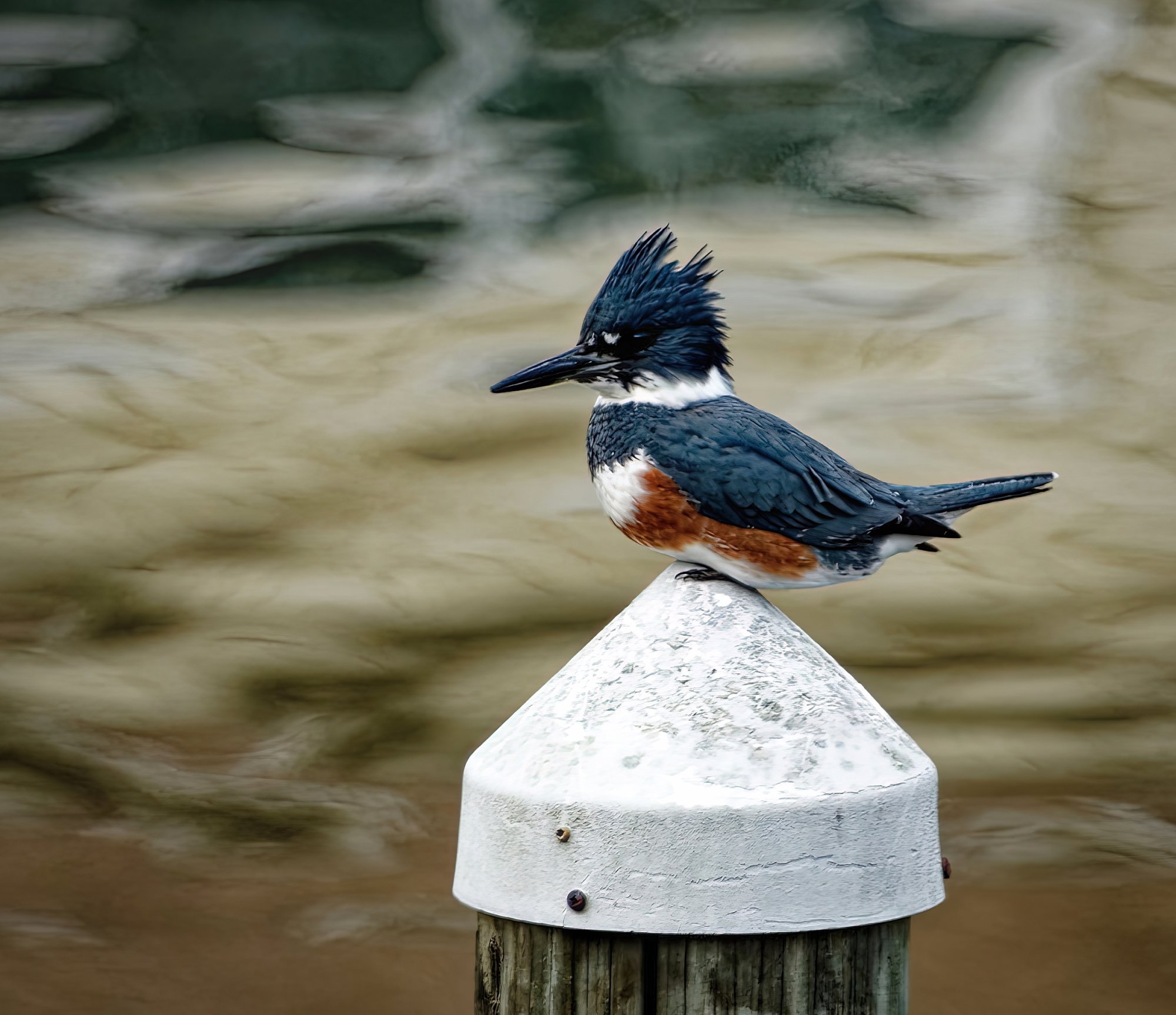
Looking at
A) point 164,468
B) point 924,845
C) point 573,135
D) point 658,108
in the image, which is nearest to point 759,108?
point 658,108

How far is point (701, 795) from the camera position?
1.84 metres

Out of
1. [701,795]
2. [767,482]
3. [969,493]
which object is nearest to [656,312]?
[767,482]

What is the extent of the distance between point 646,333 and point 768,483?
322 millimetres

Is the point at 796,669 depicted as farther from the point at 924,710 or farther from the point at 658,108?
the point at 658,108

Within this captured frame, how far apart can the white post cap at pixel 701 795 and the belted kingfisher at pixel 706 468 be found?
0.13m

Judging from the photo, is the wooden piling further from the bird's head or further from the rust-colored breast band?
the bird's head

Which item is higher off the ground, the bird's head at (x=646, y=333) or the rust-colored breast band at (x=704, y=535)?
the bird's head at (x=646, y=333)

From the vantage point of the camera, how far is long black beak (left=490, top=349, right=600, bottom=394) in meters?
2.21

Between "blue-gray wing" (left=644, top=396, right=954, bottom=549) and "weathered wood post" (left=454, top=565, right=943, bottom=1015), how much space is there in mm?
194

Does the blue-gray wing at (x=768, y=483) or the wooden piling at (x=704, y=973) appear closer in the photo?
the wooden piling at (x=704, y=973)

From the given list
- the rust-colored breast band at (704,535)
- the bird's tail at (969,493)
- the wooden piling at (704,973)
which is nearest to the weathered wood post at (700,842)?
the wooden piling at (704,973)

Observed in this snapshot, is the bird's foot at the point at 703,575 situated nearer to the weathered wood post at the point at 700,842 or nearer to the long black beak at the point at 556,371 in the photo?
the weathered wood post at the point at 700,842

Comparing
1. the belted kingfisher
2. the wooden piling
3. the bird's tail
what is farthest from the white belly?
the wooden piling

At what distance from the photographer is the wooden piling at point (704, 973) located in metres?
1.84
